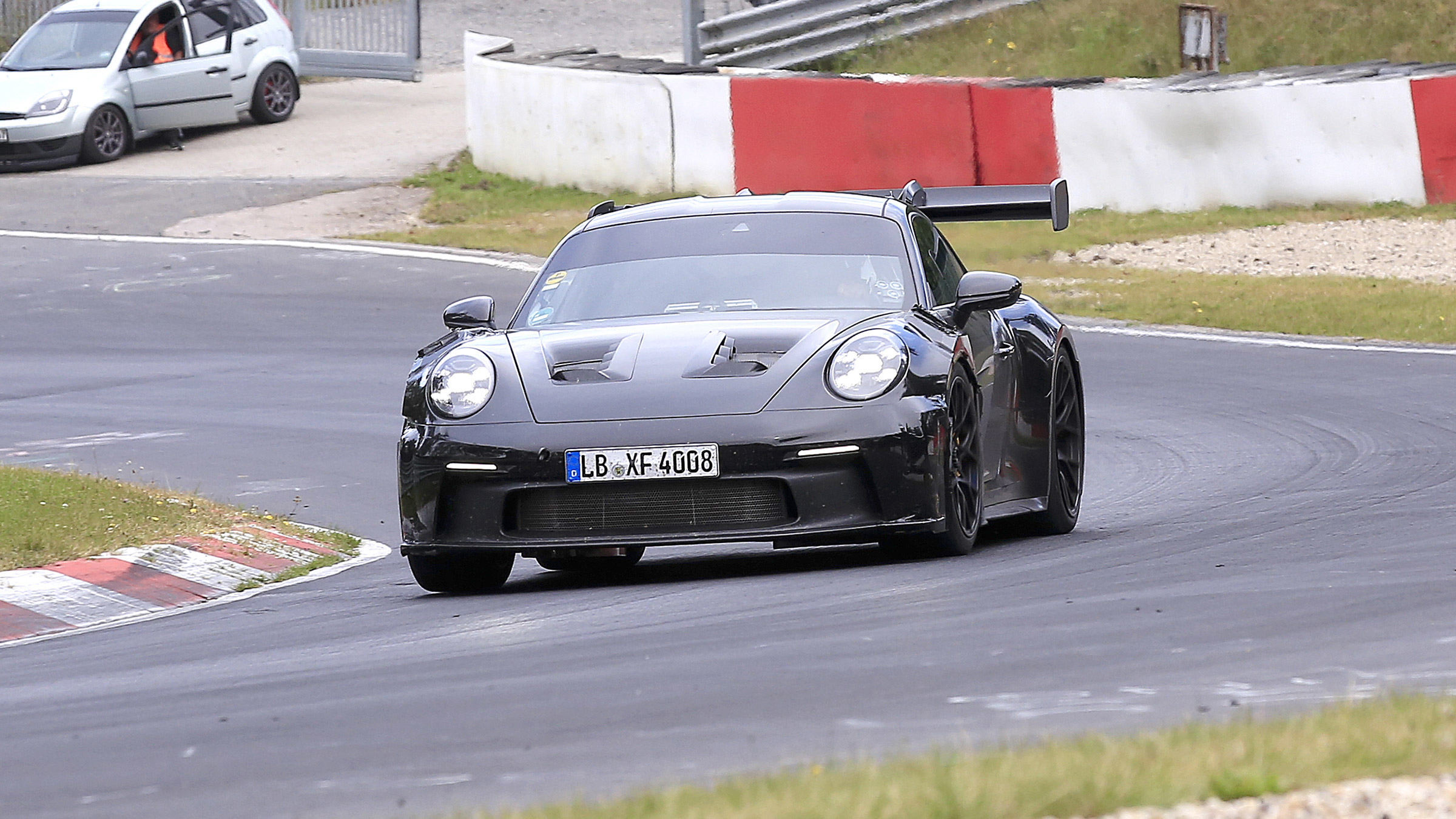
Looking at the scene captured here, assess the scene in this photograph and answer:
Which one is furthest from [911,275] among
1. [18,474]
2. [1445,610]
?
[18,474]

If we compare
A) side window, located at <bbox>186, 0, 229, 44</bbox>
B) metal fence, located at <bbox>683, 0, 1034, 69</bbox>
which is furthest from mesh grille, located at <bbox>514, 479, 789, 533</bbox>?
side window, located at <bbox>186, 0, 229, 44</bbox>

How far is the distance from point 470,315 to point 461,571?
99cm

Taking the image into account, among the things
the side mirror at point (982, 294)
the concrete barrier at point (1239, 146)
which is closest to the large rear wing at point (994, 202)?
the side mirror at point (982, 294)

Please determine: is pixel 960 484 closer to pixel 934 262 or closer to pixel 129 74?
pixel 934 262

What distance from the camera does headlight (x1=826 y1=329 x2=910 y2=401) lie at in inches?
284

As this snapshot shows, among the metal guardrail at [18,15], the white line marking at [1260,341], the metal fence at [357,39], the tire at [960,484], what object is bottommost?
the white line marking at [1260,341]

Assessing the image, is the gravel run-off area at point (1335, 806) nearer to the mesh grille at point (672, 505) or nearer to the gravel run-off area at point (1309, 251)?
the mesh grille at point (672, 505)

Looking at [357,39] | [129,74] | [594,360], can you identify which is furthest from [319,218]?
[594,360]

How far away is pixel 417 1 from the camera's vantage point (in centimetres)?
2998

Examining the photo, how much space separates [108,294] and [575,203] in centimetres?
597

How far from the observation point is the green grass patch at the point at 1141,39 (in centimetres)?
2467

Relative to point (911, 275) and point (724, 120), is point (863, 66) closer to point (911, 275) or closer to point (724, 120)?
point (724, 120)

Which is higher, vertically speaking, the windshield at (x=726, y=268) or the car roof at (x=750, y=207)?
the car roof at (x=750, y=207)

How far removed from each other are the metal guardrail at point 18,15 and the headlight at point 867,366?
2879 centimetres
